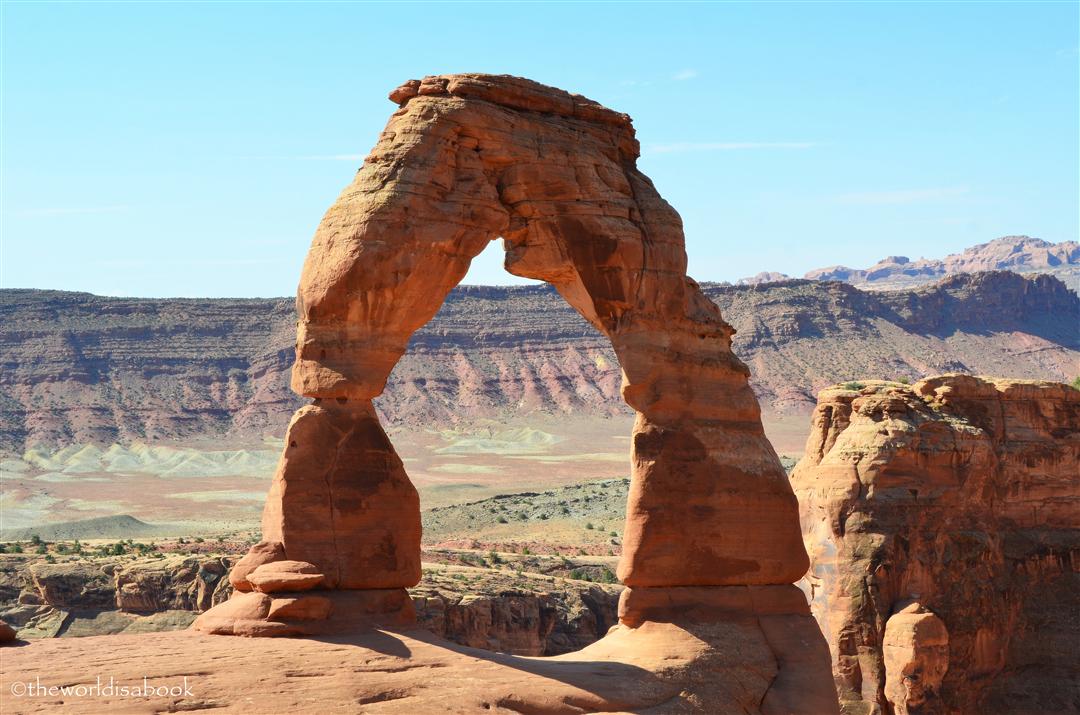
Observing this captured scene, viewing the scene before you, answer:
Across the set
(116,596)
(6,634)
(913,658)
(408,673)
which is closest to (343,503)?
(408,673)

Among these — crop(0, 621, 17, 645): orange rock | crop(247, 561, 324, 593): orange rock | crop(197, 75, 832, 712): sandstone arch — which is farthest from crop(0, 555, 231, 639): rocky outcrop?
crop(0, 621, 17, 645): orange rock

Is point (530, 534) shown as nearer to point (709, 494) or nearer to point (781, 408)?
point (709, 494)

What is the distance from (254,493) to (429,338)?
147 feet

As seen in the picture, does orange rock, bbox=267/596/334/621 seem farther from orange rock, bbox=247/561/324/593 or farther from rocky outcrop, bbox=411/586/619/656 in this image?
rocky outcrop, bbox=411/586/619/656

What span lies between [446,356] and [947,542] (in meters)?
113

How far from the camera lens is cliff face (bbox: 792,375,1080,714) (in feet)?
102

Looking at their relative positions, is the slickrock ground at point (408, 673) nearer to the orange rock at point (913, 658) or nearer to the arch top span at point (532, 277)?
the arch top span at point (532, 277)

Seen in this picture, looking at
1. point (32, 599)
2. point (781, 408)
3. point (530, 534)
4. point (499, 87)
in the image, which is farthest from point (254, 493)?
point (499, 87)

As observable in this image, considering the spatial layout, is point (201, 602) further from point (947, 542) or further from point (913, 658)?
point (947, 542)

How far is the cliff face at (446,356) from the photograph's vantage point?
129125mm

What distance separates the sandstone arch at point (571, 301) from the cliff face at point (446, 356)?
106293 millimetres

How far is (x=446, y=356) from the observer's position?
144500mm

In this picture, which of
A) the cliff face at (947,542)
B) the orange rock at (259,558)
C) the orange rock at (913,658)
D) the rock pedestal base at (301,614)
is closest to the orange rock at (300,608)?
the rock pedestal base at (301,614)

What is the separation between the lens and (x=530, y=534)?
67312 millimetres
